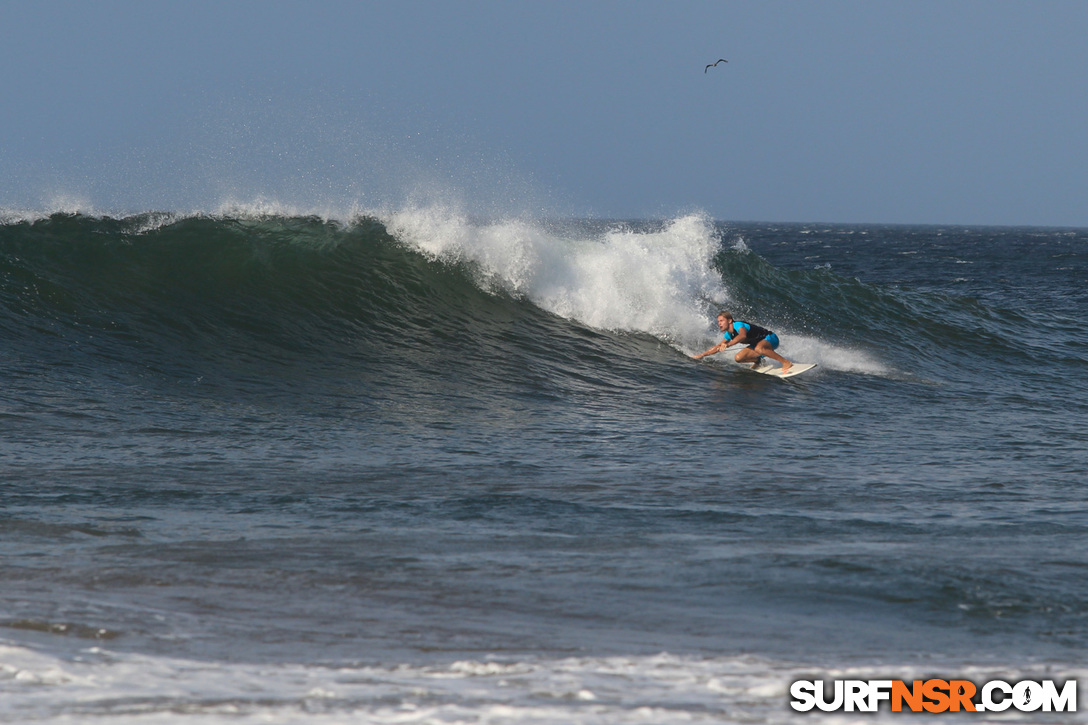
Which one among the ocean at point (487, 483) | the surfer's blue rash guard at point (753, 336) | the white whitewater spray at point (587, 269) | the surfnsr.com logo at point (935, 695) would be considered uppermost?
the white whitewater spray at point (587, 269)

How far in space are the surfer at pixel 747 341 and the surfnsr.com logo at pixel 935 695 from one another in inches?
361

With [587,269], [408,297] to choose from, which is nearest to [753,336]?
[587,269]

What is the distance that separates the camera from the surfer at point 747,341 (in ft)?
41.7

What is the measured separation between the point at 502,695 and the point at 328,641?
3.13 feet

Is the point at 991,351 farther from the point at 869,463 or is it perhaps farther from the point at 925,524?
the point at 925,524

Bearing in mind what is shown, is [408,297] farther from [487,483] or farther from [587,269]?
[487,483]

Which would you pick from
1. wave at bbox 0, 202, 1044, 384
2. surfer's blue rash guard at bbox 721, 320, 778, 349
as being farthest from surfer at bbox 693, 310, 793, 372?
Result: wave at bbox 0, 202, 1044, 384

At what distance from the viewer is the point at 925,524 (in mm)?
6199

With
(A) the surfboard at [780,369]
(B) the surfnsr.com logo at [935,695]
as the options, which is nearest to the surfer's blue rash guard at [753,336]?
(A) the surfboard at [780,369]

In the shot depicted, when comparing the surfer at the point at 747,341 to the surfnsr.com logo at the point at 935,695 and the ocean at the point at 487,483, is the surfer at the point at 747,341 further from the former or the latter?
the surfnsr.com logo at the point at 935,695

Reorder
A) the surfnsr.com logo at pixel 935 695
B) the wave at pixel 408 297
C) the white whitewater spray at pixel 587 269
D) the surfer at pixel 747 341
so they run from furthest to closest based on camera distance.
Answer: the white whitewater spray at pixel 587 269, the surfer at pixel 747 341, the wave at pixel 408 297, the surfnsr.com logo at pixel 935 695

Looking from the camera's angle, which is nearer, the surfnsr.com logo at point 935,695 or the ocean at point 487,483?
the surfnsr.com logo at point 935,695

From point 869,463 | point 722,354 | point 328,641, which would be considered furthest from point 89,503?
point 722,354

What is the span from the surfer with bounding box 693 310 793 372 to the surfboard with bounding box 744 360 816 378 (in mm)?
70
